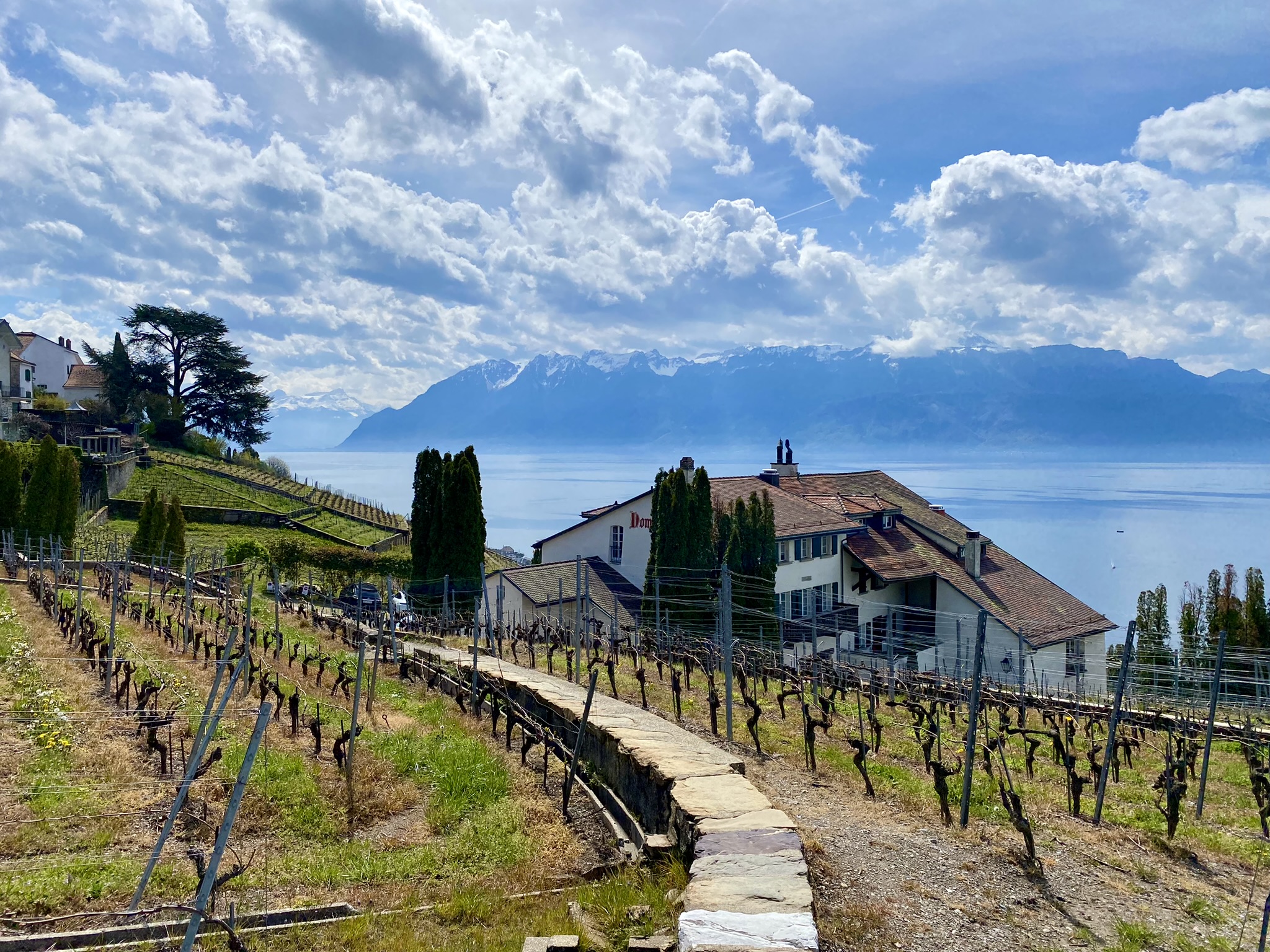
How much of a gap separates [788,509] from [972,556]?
366 inches

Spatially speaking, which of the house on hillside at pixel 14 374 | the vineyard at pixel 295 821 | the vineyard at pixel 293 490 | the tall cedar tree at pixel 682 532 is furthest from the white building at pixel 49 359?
the vineyard at pixel 295 821

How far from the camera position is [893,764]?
10.8 m

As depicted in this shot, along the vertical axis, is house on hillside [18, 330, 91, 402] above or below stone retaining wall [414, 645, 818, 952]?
above

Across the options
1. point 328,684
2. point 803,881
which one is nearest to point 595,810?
point 803,881

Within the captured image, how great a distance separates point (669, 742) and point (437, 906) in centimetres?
344

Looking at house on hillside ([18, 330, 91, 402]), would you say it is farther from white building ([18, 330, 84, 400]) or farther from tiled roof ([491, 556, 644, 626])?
tiled roof ([491, 556, 644, 626])

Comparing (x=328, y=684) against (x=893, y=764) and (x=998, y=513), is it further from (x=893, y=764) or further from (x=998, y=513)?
(x=998, y=513)

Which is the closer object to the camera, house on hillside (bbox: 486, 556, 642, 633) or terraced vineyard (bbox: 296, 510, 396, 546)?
house on hillside (bbox: 486, 556, 642, 633)

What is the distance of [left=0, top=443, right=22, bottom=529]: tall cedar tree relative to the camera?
3397 cm

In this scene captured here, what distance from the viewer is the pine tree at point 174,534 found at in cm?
3272

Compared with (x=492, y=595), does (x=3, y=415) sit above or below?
above

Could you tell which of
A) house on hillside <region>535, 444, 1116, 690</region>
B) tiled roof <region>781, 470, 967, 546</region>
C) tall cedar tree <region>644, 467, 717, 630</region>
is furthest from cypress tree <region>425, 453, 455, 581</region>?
tiled roof <region>781, 470, 967, 546</region>

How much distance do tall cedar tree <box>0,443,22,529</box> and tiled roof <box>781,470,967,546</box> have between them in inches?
1279

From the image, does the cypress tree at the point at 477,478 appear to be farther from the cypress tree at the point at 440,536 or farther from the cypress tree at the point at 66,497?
the cypress tree at the point at 66,497
